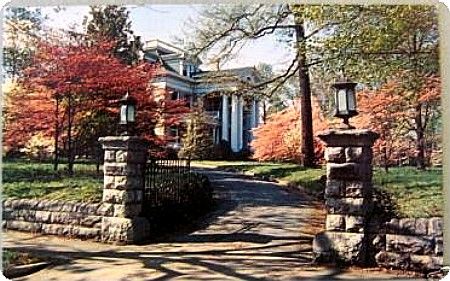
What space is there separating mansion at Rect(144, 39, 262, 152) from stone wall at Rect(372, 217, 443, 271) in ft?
2.79

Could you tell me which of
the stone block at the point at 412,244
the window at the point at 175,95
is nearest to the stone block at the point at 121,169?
the window at the point at 175,95

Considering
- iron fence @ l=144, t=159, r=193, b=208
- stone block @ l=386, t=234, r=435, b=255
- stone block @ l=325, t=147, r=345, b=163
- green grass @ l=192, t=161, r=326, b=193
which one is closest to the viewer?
stone block @ l=386, t=234, r=435, b=255

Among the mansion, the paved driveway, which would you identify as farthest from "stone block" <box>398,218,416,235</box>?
the mansion

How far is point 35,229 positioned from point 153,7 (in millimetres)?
1322

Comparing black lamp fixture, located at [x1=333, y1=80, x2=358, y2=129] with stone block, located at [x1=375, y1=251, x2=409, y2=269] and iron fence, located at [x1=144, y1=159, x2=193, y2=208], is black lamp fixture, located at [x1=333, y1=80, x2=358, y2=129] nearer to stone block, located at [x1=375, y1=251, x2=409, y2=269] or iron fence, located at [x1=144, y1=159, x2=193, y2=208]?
stone block, located at [x1=375, y1=251, x2=409, y2=269]

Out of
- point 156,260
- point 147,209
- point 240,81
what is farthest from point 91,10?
point 156,260

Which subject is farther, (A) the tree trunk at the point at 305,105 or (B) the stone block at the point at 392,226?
(A) the tree trunk at the point at 305,105

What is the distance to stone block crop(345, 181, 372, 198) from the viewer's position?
250cm

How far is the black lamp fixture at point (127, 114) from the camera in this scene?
8.77ft

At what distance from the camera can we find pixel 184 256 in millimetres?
2576

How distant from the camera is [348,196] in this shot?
2.50 metres

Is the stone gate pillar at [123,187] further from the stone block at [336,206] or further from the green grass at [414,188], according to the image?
the green grass at [414,188]

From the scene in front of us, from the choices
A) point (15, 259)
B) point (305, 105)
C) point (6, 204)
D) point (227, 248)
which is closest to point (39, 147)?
point (6, 204)

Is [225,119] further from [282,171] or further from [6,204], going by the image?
[6,204]
